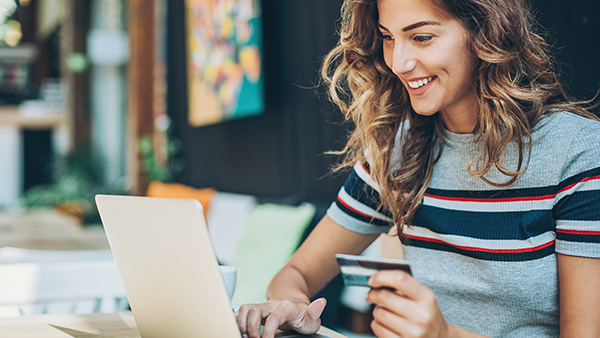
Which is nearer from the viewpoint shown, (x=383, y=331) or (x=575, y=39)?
(x=383, y=331)

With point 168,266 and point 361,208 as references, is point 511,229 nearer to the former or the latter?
point 361,208

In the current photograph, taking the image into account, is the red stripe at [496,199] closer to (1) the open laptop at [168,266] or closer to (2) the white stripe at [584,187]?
(2) the white stripe at [584,187]

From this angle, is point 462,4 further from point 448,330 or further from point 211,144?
point 211,144

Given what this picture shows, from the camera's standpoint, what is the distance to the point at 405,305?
654mm

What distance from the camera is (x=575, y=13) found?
1.39m

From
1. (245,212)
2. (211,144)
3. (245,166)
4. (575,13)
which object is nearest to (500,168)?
(575,13)

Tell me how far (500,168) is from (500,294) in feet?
0.77

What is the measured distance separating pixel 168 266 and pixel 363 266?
247 mm

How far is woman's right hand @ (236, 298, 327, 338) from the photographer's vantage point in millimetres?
826

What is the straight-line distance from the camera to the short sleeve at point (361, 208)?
4.14ft

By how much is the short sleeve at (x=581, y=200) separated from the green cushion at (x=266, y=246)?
143cm

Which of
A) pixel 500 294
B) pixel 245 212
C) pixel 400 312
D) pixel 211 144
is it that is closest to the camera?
pixel 400 312

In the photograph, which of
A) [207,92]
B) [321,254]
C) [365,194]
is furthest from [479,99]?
[207,92]

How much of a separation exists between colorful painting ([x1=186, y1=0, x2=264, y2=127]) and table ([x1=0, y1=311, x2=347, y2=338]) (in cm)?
207
